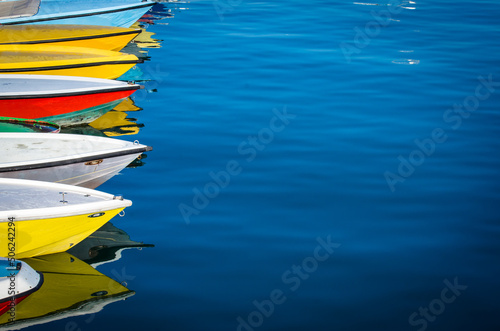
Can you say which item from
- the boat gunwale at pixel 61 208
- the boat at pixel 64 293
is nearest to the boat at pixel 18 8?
the boat gunwale at pixel 61 208

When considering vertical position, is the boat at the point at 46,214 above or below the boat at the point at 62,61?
below

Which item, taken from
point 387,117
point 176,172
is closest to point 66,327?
point 176,172

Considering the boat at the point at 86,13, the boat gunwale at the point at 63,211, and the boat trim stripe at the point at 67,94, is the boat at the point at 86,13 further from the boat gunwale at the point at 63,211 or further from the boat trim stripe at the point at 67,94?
the boat gunwale at the point at 63,211

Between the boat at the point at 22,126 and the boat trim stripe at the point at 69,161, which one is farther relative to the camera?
the boat at the point at 22,126

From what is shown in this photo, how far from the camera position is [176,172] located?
11.2 m

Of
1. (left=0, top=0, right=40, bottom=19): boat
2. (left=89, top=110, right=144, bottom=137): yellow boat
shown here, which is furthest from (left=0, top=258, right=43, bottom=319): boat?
(left=0, top=0, right=40, bottom=19): boat

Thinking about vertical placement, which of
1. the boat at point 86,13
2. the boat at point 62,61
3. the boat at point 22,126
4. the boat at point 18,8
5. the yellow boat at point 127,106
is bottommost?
the yellow boat at point 127,106

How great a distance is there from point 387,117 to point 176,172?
5006mm

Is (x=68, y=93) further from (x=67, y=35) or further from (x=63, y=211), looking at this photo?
(x=63, y=211)

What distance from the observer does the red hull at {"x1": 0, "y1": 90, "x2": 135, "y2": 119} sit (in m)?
12.3

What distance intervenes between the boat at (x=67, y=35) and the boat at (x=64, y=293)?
28.4 ft

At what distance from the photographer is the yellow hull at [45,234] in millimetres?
7867

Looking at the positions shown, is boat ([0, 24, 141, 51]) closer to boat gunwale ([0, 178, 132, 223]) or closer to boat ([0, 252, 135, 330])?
boat gunwale ([0, 178, 132, 223])

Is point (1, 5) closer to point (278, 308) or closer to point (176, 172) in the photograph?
point (176, 172)
